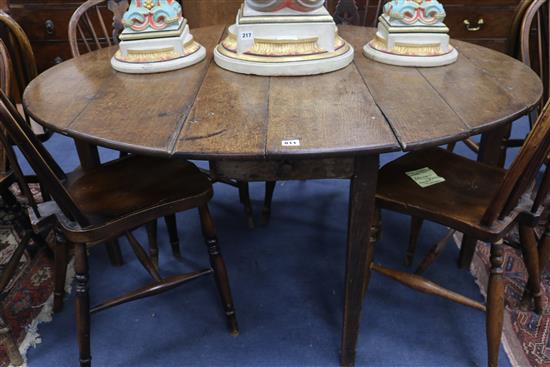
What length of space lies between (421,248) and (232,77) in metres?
1.15

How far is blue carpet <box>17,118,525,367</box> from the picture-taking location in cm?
145

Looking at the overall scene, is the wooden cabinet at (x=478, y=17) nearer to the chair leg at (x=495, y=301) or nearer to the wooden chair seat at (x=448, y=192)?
the wooden chair seat at (x=448, y=192)

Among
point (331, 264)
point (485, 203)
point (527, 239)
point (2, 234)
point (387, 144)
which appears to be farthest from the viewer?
point (2, 234)

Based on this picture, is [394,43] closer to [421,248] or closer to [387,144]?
[387,144]

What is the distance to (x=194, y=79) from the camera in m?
1.30

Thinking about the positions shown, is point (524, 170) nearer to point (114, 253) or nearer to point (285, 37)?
point (285, 37)

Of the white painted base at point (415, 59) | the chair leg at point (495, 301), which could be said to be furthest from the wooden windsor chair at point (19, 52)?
the chair leg at point (495, 301)

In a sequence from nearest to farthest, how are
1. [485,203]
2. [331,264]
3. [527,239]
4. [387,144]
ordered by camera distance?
[387,144]
[485,203]
[527,239]
[331,264]

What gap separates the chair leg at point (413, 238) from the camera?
1.71 meters

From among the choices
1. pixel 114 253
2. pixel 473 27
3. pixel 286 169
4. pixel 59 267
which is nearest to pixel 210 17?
pixel 473 27

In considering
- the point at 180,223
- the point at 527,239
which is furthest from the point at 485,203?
the point at 180,223

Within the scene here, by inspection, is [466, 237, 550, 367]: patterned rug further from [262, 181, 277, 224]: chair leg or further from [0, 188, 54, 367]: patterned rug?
[0, 188, 54, 367]: patterned rug

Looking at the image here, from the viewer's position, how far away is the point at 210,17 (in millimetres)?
3025

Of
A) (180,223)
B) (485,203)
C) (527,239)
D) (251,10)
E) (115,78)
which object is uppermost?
(251,10)
